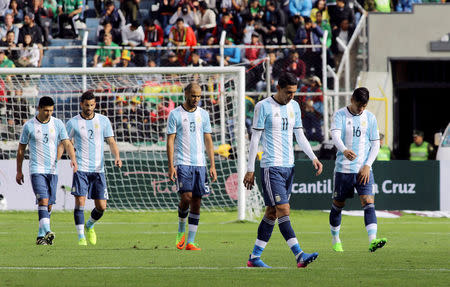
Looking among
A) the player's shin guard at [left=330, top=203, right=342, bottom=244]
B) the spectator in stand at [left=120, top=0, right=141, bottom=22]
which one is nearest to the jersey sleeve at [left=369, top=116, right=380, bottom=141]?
the player's shin guard at [left=330, top=203, right=342, bottom=244]

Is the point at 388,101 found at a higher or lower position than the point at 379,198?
higher

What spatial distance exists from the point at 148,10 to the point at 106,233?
1176 cm

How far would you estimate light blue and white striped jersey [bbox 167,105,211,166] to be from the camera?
11500 mm

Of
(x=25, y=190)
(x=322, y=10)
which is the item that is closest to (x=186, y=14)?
(x=322, y=10)

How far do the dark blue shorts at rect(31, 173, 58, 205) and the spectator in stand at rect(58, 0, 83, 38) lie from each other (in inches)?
481

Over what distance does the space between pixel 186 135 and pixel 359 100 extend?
220 centimetres

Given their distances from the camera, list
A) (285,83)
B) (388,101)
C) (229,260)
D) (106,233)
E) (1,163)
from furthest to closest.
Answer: (388,101)
(1,163)
(106,233)
(229,260)
(285,83)

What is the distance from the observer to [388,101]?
79.0 ft

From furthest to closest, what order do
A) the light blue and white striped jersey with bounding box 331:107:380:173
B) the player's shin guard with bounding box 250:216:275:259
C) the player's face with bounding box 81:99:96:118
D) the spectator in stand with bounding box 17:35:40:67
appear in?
the spectator in stand with bounding box 17:35:40:67, the player's face with bounding box 81:99:96:118, the light blue and white striped jersey with bounding box 331:107:380:173, the player's shin guard with bounding box 250:216:275:259

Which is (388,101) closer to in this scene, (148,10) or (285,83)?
(148,10)

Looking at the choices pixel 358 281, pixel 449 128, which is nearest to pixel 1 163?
pixel 449 128

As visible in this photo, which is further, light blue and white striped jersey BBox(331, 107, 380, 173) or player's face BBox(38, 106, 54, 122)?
player's face BBox(38, 106, 54, 122)

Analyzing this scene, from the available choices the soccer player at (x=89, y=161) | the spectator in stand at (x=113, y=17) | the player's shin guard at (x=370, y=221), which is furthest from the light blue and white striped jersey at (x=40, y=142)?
the spectator in stand at (x=113, y=17)

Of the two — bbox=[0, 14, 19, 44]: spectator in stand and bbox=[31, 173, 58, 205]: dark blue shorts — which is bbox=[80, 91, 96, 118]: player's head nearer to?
bbox=[31, 173, 58, 205]: dark blue shorts
